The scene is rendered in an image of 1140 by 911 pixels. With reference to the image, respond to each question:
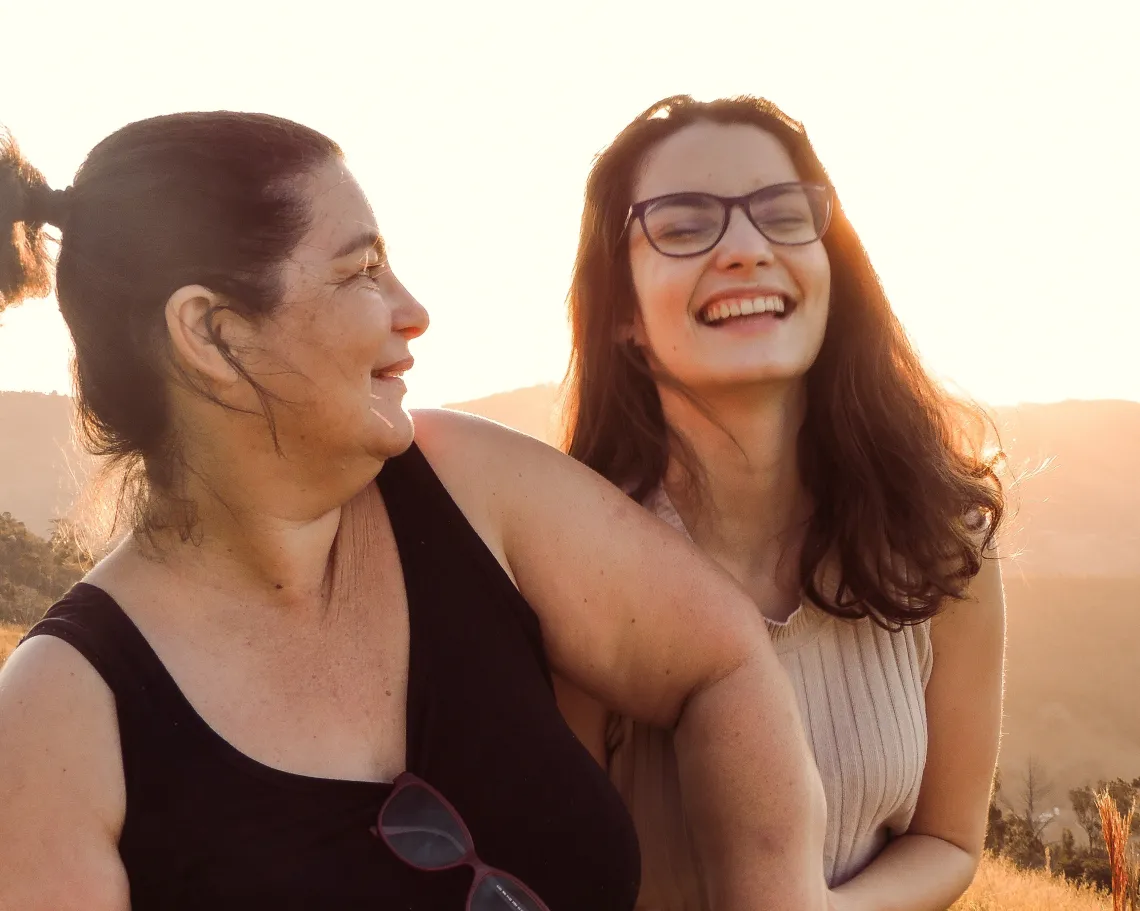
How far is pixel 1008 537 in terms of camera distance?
9.98 feet

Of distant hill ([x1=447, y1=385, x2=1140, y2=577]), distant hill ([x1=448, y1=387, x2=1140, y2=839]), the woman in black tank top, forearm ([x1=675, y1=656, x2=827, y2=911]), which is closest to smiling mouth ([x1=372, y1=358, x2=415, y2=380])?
the woman in black tank top

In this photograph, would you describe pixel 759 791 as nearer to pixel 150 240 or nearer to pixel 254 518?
pixel 254 518

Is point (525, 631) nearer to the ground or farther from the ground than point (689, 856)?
farther from the ground

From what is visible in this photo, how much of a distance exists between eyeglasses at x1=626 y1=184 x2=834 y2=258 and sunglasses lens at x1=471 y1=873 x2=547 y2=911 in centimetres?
147

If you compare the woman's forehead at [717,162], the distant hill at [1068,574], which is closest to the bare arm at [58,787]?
the woman's forehead at [717,162]

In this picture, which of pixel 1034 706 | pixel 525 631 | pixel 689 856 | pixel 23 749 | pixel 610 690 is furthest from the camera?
pixel 1034 706

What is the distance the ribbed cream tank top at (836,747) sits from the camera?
8.57 feet

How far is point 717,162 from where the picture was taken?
108 inches

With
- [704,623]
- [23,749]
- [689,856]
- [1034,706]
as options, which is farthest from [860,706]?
[1034,706]

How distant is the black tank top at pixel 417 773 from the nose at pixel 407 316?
243 mm

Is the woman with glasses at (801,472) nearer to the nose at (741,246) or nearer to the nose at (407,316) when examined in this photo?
the nose at (741,246)

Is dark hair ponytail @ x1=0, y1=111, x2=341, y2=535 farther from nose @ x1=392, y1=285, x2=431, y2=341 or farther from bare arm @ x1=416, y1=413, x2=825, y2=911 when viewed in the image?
bare arm @ x1=416, y1=413, x2=825, y2=911

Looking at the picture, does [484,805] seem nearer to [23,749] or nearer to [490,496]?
[490,496]

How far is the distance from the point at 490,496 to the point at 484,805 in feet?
1.82
